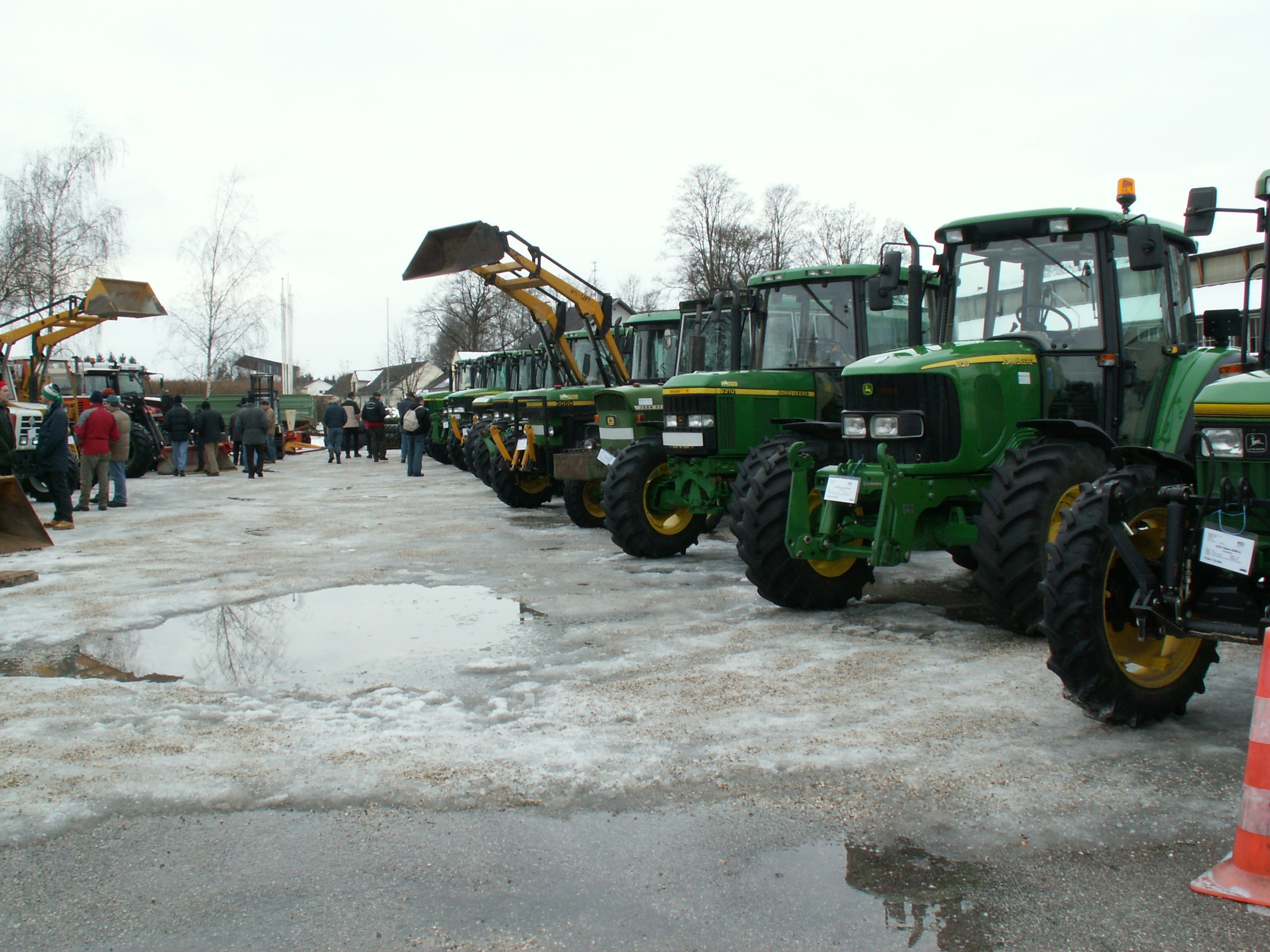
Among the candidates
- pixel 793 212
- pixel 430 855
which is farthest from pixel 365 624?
pixel 793 212

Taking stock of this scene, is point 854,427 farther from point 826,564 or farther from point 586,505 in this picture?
point 586,505

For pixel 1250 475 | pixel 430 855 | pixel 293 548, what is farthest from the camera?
pixel 293 548

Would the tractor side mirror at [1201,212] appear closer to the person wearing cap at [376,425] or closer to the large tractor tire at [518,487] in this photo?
the large tractor tire at [518,487]

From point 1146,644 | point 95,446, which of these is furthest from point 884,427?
point 95,446

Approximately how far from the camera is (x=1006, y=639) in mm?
6129

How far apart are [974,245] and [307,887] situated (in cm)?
554

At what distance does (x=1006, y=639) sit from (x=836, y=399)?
334 centimetres

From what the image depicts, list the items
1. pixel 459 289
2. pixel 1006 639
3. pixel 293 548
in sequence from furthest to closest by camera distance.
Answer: pixel 459 289
pixel 293 548
pixel 1006 639

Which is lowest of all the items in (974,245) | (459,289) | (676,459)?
(676,459)

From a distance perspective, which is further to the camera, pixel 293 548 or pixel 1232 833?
pixel 293 548

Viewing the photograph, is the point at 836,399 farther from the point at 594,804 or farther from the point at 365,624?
the point at 594,804

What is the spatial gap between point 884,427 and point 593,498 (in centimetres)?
581

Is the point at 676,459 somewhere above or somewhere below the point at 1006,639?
above

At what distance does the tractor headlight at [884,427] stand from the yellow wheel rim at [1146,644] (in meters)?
2.22
